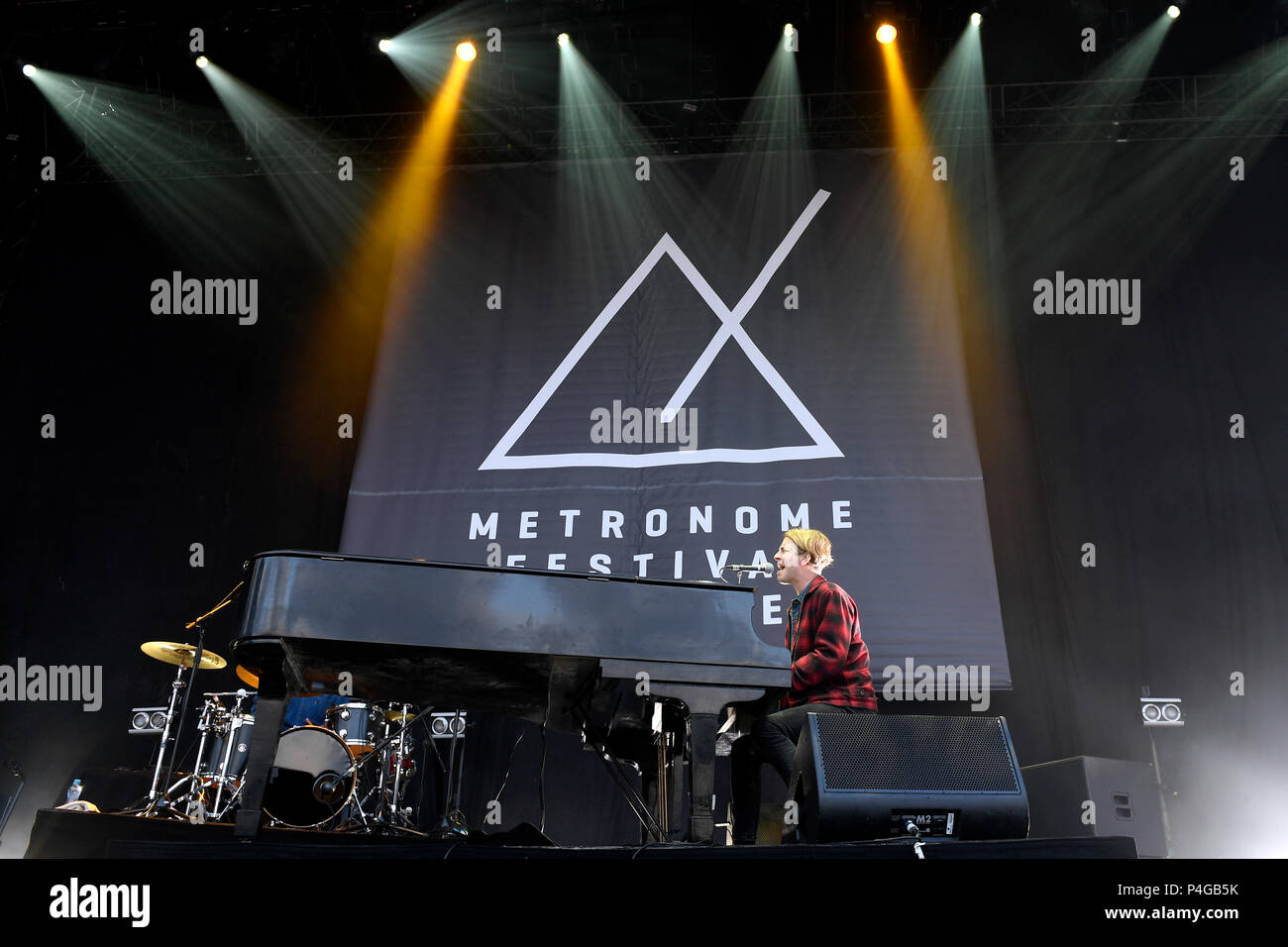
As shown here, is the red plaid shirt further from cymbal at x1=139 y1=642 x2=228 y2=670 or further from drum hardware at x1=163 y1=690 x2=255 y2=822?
cymbal at x1=139 y1=642 x2=228 y2=670

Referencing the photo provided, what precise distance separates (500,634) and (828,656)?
135 centimetres

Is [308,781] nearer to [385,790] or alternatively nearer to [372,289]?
[385,790]

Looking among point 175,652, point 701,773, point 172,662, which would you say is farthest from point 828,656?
point 172,662

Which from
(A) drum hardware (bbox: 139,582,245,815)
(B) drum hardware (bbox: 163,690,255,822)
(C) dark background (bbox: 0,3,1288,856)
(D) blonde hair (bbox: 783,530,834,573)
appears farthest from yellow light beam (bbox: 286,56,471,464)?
(D) blonde hair (bbox: 783,530,834,573)

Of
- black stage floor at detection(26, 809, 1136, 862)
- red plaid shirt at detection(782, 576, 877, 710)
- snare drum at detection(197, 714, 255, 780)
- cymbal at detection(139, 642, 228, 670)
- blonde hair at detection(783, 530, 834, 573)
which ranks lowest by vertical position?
black stage floor at detection(26, 809, 1136, 862)

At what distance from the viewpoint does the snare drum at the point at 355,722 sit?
5746mm

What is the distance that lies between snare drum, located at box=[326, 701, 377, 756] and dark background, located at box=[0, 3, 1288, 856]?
727mm

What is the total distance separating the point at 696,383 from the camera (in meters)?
6.67

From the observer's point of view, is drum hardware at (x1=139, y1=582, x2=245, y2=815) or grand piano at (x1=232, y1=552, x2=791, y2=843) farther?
drum hardware at (x1=139, y1=582, x2=245, y2=815)

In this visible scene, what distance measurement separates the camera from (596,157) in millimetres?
Answer: 7492

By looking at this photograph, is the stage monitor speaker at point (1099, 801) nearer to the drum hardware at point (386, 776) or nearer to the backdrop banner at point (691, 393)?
the backdrop banner at point (691, 393)

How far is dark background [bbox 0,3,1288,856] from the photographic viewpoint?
613 centimetres
